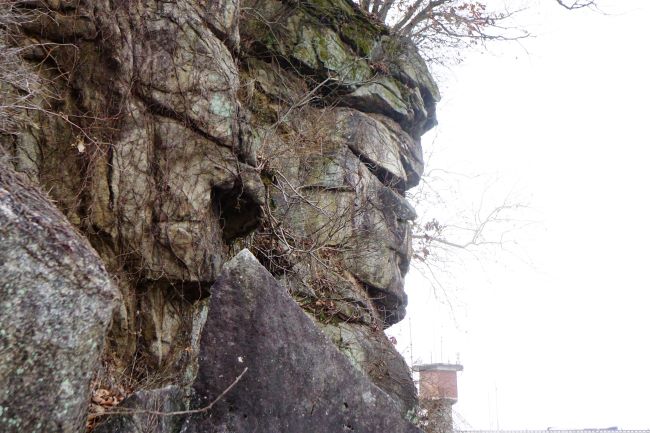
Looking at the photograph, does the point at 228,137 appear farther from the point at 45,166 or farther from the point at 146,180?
the point at 45,166

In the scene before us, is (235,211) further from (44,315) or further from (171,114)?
(44,315)

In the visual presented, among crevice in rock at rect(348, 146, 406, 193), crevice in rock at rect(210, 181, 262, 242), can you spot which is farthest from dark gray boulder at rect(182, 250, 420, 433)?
crevice in rock at rect(348, 146, 406, 193)

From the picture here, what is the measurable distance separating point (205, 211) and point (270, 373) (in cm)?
228

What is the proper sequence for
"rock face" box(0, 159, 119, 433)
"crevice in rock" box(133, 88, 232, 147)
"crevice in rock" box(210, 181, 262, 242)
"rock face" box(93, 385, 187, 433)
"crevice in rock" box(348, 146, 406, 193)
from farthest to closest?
"crevice in rock" box(348, 146, 406, 193)
"crevice in rock" box(210, 181, 262, 242)
"crevice in rock" box(133, 88, 232, 147)
"rock face" box(93, 385, 187, 433)
"rock face" box(0, 159, 119, 433)

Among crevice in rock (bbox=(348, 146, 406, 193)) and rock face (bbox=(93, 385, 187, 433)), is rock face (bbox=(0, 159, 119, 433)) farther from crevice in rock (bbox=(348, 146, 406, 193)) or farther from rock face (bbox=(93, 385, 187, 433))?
crevice in rock (bbox=(348, 146, 406, 193))

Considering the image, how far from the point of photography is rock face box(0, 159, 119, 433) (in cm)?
239

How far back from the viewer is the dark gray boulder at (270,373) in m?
3.11

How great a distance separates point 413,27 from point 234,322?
7.52 meters

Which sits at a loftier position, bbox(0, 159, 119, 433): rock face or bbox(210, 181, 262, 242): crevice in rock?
Result: bbox(210, 181, 262, 242): crevice in rock

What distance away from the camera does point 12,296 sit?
2.41 m

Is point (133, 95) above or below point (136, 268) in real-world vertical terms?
above

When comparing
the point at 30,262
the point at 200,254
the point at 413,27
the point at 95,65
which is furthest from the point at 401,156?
the point at 30,262

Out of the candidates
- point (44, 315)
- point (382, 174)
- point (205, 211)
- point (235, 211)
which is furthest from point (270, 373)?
point (382, 174)

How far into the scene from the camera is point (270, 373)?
126 inches
